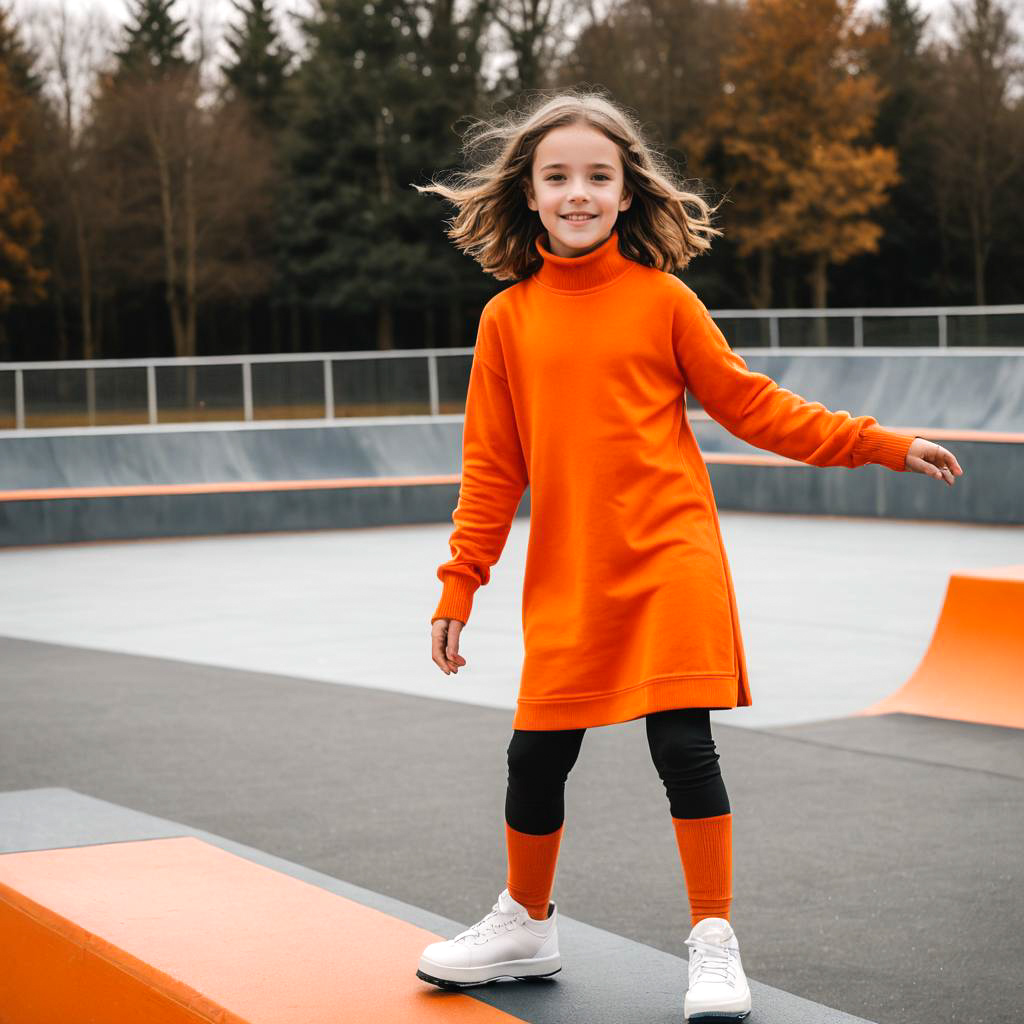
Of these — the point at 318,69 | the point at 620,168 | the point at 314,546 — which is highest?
the point at 318,69

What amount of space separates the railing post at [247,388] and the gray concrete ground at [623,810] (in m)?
11.4

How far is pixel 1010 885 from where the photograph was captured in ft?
15.4

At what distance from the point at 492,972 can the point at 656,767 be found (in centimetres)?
55

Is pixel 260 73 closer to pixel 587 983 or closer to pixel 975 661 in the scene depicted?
pixel 975 661

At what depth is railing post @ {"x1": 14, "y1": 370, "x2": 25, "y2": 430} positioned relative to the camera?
18.4 metres

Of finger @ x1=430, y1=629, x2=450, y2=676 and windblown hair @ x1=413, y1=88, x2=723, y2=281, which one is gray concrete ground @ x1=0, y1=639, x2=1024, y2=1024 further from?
windblown hair @ x1=413, y1=88, x2=723, y2=281

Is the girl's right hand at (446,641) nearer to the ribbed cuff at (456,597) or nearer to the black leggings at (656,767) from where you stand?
the ribbed cuff at (456,597)

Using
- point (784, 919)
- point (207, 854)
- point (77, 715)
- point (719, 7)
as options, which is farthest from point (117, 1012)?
point (719, 7)

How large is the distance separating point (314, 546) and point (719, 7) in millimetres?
36257

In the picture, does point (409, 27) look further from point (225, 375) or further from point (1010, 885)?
point (1010, 885)

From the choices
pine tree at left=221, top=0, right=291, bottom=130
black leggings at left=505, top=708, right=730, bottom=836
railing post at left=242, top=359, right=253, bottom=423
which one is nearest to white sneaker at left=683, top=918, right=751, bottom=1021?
black leggings at left=505, top=708, right=730, bottom=836

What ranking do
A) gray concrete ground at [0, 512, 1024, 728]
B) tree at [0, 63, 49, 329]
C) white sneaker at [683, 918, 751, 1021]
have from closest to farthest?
white sneaker at [683, 918, 751, 1021] < gray concrete ground at [0, 512, 1024, 728] < tree at [0, 63, 49, 329]

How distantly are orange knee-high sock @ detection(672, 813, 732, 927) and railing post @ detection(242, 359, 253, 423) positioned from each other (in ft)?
55.0

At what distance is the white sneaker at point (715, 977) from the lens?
3.01m
